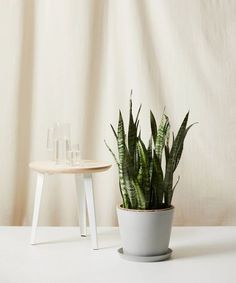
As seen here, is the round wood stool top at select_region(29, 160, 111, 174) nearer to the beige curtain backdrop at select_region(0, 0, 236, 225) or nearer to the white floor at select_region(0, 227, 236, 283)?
the white floor at select_region(0, 227, 236, 283)

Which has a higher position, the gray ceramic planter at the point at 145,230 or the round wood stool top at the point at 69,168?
the round wood stool top at the point at 69,168

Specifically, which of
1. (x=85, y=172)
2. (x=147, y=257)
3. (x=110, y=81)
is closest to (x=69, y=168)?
(x=85, y=172)

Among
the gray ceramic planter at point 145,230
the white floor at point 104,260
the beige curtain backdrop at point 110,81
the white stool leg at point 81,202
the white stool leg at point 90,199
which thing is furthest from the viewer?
the beige curtain backdrop at point 110,81

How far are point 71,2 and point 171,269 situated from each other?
3.66 feet

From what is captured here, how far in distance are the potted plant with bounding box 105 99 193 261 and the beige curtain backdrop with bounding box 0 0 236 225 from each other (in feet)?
1.70

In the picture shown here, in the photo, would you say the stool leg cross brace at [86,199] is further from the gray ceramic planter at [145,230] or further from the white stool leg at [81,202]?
the gray ceramic planter at [145,230]

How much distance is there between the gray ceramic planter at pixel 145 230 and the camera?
1.45 metres

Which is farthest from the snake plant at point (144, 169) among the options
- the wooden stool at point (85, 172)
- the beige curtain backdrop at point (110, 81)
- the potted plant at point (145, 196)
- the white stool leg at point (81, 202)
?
the beige curtain backdrop at point (110, 81)

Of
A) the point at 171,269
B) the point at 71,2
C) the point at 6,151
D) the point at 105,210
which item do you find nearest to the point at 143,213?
the point at 171,269

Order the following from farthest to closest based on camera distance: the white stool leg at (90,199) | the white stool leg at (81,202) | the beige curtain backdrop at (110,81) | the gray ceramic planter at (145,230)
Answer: the beige curtain backdrop at (110,81), the white stool leg at (81,202), the white stool leg at (90,199), the gray ceramic planter at (145,230)

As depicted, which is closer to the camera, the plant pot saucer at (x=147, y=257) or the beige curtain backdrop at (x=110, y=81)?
the plant pot saucer at (x=147, y=257)

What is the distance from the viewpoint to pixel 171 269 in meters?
1.40

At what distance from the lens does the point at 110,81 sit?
2012mm

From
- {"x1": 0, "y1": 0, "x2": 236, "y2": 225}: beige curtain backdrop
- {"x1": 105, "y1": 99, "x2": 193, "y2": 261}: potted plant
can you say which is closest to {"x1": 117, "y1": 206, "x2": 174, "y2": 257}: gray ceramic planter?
{"x1": 105, "y1": 99, "x2": 193, "y2": 261}: potted plant
